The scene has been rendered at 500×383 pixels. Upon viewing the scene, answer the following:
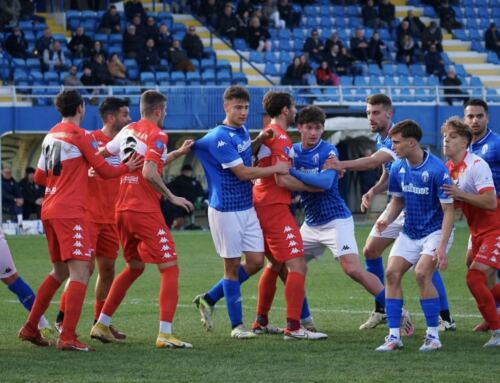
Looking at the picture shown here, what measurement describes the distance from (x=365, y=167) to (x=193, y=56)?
2140 cm

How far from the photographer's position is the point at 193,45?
31750 millimetres

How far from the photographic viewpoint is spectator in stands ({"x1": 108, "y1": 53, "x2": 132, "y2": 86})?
2889cm

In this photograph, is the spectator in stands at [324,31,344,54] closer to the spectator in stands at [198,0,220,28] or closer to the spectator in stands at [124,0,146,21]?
the spectator in stands at [198,0,220,28]

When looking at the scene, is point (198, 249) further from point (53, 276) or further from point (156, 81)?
point (53, 276)

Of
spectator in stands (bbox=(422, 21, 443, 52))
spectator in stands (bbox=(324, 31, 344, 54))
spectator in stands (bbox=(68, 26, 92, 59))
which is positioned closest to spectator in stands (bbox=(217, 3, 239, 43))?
spectator in stands (bbox=(324, 31, 344, 54))

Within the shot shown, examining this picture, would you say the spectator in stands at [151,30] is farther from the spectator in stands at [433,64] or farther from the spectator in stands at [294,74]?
the spectator in stands at [433,64]

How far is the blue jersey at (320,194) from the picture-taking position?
431 inches

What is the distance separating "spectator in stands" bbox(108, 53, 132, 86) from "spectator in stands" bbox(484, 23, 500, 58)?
13.2m

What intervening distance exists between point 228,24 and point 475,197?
2445cm

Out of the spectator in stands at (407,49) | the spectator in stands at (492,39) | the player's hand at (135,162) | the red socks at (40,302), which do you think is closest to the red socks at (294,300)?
the player's hand at (135,162)

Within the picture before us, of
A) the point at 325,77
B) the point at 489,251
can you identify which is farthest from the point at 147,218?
the point at 325,77

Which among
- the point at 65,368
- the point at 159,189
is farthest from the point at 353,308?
the point at 65,368

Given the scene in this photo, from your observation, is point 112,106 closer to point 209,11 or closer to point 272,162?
point 272,162

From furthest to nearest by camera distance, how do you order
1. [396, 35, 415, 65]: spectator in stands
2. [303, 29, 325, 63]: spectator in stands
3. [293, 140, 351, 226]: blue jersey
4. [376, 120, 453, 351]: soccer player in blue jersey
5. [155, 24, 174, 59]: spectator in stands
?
[396, 35, 415, 65]: spectator in stands, [303, 29, 325, 63]: spectator in stands, [155, 24, 174, 59]: spectator in stands, [293, 140, 351, 226]: blue jersey, [376, 120, 453, 351]: soccer player in blue jersey
